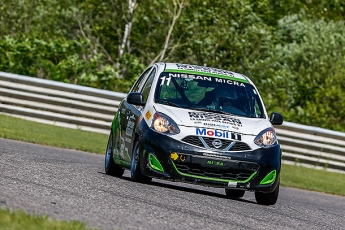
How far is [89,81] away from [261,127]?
42.5ft

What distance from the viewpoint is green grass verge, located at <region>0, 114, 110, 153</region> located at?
680 inches

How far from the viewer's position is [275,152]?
11180mm

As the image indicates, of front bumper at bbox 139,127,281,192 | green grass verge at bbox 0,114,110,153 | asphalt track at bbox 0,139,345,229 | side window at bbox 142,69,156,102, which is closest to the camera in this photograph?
asphalt track at bbox 0,139,345,229

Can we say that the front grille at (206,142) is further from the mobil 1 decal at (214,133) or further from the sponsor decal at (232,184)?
the sponsor decal at (232,184)

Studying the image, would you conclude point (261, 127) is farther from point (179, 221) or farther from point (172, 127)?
point (179, 221)

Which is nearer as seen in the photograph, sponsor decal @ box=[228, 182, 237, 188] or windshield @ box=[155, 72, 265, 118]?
sponsor decal @ box=[228, 182, 237, 188]

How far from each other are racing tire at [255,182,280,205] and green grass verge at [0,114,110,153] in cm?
627

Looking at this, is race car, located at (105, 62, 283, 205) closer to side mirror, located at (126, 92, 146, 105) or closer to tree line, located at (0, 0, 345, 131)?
side mirror, located at (126, 92, 146, 105)

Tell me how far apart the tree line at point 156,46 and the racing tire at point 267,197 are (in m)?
12.2

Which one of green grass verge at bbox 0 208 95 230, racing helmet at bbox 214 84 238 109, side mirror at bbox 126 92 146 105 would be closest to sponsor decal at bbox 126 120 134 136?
side mirror at bbox 126 92 146 105

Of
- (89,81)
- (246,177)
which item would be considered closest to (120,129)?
(246,177)

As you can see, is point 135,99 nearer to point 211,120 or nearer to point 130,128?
point 130,128

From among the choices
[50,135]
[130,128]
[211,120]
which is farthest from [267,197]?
[50,135]

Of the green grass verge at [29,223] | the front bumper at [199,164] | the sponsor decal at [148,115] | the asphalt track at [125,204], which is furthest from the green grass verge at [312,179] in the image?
the green grass verge at [29,223]
